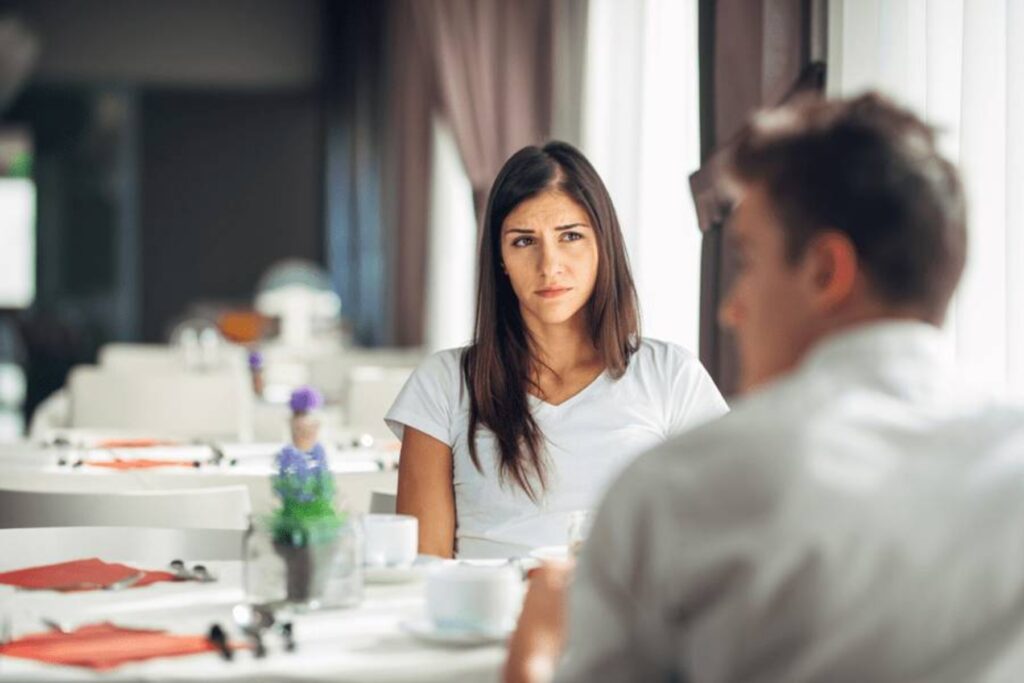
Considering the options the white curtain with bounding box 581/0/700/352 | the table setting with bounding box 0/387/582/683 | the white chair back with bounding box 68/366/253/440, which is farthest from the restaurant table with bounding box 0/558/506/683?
the white chair back with bounding box 68/366/253/440

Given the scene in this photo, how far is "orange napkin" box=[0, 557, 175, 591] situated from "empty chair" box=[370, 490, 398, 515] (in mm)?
809

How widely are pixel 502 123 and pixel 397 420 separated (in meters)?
3.75

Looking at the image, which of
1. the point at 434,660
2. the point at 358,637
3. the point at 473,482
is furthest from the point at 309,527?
the point at 473,482

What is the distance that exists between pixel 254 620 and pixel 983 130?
4.59ft

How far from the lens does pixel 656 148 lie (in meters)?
4.57

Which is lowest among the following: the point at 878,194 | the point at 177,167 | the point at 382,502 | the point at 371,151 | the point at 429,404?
the point at 382,502

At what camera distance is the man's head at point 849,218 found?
1.17 metres

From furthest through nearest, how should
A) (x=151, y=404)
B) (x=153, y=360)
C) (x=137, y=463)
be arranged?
(x=153, y=360) < (x=151, y=404) < (x=137, y=463)

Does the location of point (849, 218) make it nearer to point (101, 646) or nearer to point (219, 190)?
point (101, 646)

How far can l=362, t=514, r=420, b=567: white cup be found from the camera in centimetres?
199

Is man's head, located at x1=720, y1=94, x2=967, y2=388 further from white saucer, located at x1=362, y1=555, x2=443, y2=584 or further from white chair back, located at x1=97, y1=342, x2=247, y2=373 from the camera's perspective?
white chair back, located at x1=97, y1=342, x2=247, y2=373

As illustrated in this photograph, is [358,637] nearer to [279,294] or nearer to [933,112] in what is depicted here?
[933,112]

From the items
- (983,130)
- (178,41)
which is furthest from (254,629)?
(178,41)

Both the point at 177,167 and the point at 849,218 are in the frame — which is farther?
the point at 177,167
